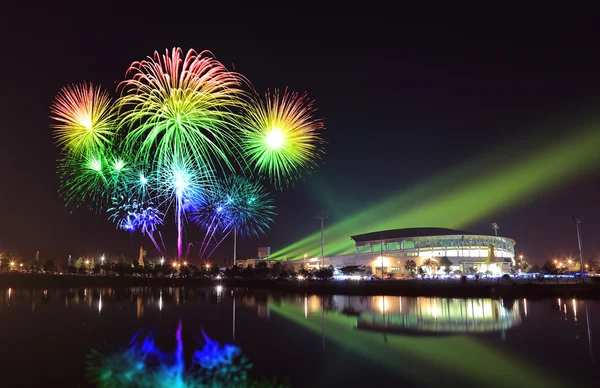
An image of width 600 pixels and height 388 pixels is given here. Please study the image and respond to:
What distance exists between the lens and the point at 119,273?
9594 cm

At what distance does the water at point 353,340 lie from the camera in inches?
593

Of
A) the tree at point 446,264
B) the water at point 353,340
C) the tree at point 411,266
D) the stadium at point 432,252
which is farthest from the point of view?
the stadium at point 432,252

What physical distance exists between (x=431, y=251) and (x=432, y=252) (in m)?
0.37

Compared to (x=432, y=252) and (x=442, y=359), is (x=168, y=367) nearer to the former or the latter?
(x=442, y=359)

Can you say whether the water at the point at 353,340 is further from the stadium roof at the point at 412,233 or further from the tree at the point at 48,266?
the tree at the point at 48,266

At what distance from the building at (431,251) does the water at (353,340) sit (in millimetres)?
66990

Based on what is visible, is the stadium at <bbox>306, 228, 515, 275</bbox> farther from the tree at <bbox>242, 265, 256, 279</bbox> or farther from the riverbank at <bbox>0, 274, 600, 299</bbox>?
the riverbank at <bbox>0, 274, 600, 299</bbox>

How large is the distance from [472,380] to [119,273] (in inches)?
3728

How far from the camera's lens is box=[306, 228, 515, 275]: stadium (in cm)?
10144

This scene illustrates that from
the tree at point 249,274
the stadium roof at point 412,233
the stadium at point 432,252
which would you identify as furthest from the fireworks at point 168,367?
the stadium roof at point 412,233

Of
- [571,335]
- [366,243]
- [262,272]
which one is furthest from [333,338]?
[366,243]

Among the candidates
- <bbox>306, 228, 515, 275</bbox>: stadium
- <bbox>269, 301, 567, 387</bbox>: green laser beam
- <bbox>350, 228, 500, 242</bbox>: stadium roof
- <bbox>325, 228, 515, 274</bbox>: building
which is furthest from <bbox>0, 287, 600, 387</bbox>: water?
<bbox>350, 228, 500, 242</bbox>: stadium roof

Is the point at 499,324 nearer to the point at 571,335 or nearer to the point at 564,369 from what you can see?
the point at 571,335

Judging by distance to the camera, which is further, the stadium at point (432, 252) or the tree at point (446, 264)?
the stadium at point (432, 252)
